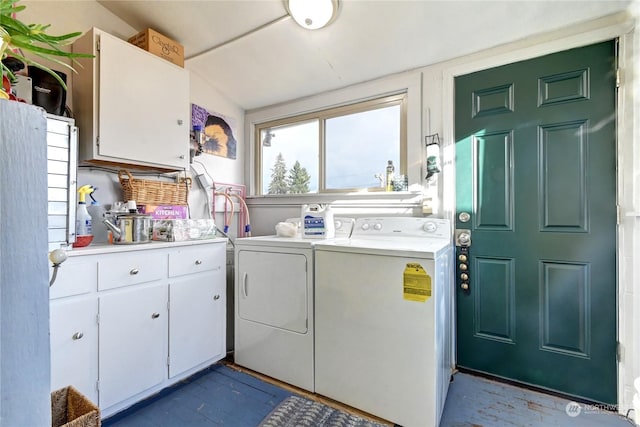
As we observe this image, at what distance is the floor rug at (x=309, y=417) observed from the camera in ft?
5.10

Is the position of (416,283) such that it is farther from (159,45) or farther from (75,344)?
(159,45)

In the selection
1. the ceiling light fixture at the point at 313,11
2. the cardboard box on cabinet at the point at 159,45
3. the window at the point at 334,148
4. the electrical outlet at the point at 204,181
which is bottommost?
the electrical outlet at the point at 204,181

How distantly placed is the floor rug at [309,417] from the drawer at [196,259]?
981mm

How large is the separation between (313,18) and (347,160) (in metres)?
1.05

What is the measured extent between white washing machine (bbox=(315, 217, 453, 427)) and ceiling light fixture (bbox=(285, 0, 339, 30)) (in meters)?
1.40

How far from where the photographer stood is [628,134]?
1.57 meters

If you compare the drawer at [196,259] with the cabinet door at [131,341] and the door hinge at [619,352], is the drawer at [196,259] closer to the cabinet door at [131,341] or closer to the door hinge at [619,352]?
the cabinet door at [131,341]

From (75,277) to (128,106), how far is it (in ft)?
3.46

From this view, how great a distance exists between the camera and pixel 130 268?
165 centimetres

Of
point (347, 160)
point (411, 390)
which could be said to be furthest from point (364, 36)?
point (411, 390)

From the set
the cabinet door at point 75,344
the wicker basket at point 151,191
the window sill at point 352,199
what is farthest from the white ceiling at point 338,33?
the cabinet door at point 75,344

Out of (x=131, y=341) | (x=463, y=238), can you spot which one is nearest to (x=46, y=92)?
(x=131, y=341)

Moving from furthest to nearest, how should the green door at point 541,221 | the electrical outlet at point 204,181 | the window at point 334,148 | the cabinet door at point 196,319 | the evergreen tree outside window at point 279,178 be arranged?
the evergreen tree outside window at point 279,178 < the electrical outlet at point 204,181 < the window at point 334,148 < the cabinet door at point 196,319 < the green door at point 541,221

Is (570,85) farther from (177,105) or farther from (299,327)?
(177,105)
